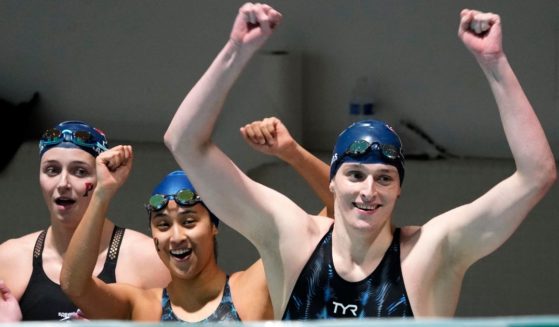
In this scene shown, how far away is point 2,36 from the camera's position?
838 cm

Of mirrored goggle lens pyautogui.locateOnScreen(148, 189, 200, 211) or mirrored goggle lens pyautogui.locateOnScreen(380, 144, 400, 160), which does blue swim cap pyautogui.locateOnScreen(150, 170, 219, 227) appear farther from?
mirrored goggle lens pyautogui.locateOnScreen(380, 144, 400, 160)

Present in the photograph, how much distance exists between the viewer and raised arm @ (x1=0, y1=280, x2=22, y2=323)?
4.83 meters

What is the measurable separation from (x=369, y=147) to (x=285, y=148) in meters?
0.49

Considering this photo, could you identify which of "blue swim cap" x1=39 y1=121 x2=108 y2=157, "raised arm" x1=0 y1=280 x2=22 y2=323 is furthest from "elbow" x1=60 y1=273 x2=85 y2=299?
"blue swim cap" x1=39 y1=121 x2=108 y2=157

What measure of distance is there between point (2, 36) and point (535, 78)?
348 cm

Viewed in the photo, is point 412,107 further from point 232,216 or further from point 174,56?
point 232,216

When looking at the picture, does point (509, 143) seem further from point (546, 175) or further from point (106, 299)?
point (106, 299)

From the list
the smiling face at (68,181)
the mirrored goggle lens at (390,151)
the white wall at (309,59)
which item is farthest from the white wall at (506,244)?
the mirrored goggle lens at (390,151)

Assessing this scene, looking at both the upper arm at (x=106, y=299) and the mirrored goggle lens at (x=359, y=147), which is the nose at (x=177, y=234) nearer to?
the upper arm at (x=106, y=299)

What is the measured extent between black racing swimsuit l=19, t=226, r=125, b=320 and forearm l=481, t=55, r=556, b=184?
1885mm

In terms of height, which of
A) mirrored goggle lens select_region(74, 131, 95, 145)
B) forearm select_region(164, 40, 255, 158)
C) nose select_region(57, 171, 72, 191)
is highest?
forearm select_region(164, 40, 255, 158)

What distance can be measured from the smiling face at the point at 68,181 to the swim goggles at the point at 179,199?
1.47 feet

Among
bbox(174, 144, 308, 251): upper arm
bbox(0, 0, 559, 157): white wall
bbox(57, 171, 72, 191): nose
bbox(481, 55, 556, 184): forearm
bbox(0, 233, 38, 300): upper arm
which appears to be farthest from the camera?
bbox(0, 0, 559, 157): white wall

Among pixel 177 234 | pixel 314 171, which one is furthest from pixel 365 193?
pixel 177 234
